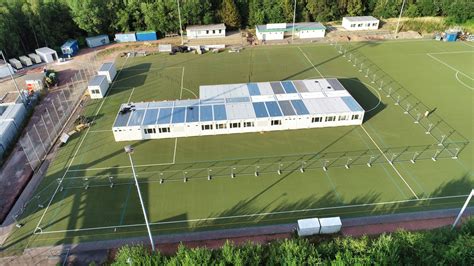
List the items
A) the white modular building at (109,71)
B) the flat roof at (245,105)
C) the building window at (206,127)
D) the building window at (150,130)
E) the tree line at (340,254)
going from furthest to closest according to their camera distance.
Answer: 1. the white modular building at (109,71)
2. the flat roof at (245,105)
3. the building window at (206,127)
4. the building window at (150,130)
5. the tree line at (340,254)

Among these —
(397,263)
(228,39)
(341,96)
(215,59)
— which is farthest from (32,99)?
(397,263)

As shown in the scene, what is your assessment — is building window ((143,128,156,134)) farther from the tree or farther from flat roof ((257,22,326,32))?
the tree

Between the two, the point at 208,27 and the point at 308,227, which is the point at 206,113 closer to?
the point at 308,227

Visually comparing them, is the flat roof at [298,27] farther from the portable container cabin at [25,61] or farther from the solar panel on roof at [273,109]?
the portable container cabin at [25,61]

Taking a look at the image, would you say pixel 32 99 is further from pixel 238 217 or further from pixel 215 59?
pixel 238 217

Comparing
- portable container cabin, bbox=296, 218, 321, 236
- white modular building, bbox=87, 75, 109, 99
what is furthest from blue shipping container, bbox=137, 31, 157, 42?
portable container cabin, bbox=296, 218, 321, 236

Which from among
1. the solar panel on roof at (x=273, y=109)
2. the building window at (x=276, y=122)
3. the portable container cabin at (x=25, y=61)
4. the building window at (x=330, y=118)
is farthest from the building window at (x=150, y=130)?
the portable container cabin at (x=25, y=61)
